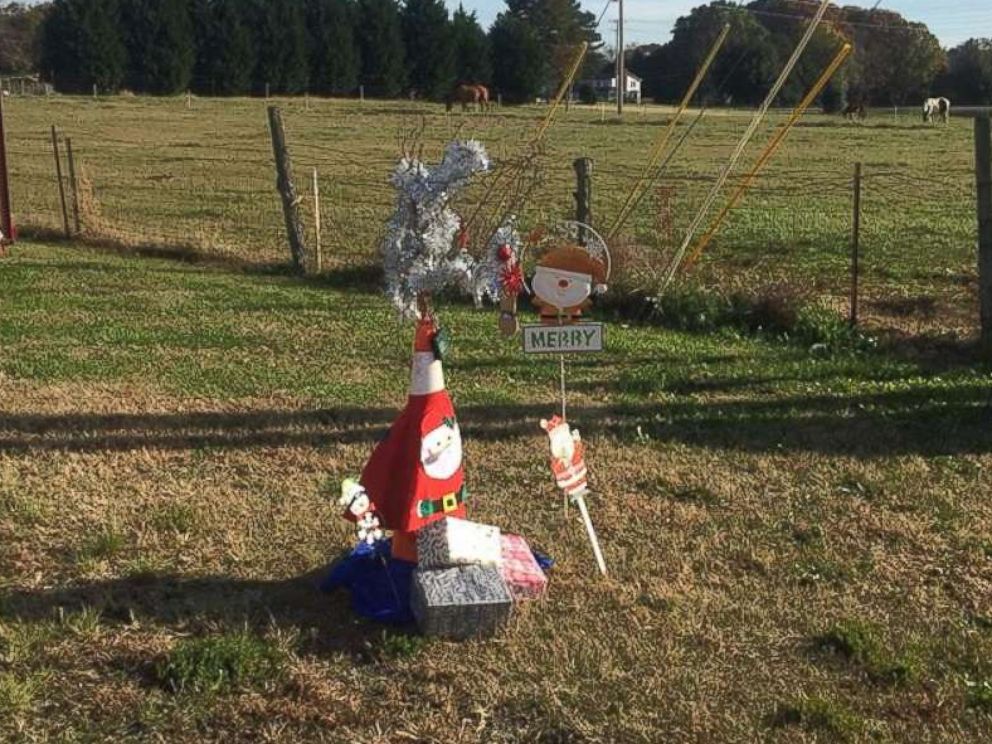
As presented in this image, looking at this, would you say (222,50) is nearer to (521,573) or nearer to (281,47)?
(281,47)

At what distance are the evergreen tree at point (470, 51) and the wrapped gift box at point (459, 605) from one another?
5263cm

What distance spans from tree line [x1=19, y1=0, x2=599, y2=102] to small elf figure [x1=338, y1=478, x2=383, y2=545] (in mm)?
51354

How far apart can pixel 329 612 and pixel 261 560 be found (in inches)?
20.5

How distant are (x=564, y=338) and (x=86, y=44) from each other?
5254 centimetres

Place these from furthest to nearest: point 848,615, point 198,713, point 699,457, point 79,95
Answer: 1. point 79,95
2. point 699,457
3. point 848,615
4. point 198,713

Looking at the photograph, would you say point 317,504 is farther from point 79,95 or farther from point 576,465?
point 79,95

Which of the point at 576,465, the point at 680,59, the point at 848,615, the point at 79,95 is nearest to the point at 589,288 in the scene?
the point at 576,465

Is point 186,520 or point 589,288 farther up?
point 589,288

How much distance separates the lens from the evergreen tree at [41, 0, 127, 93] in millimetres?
51031

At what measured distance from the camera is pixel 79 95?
167 ft

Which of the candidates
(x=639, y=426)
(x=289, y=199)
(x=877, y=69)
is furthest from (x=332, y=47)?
(x=639, y=426)

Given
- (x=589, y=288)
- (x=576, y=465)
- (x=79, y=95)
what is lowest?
(x=576, y=465)

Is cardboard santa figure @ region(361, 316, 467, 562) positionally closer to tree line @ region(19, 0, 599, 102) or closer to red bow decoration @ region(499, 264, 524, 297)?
red bow decoration @ region(499, 264, 524, 297)

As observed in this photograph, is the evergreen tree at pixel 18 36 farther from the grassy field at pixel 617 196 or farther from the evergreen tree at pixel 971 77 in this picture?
the evergreen tree at pixel 971 77
